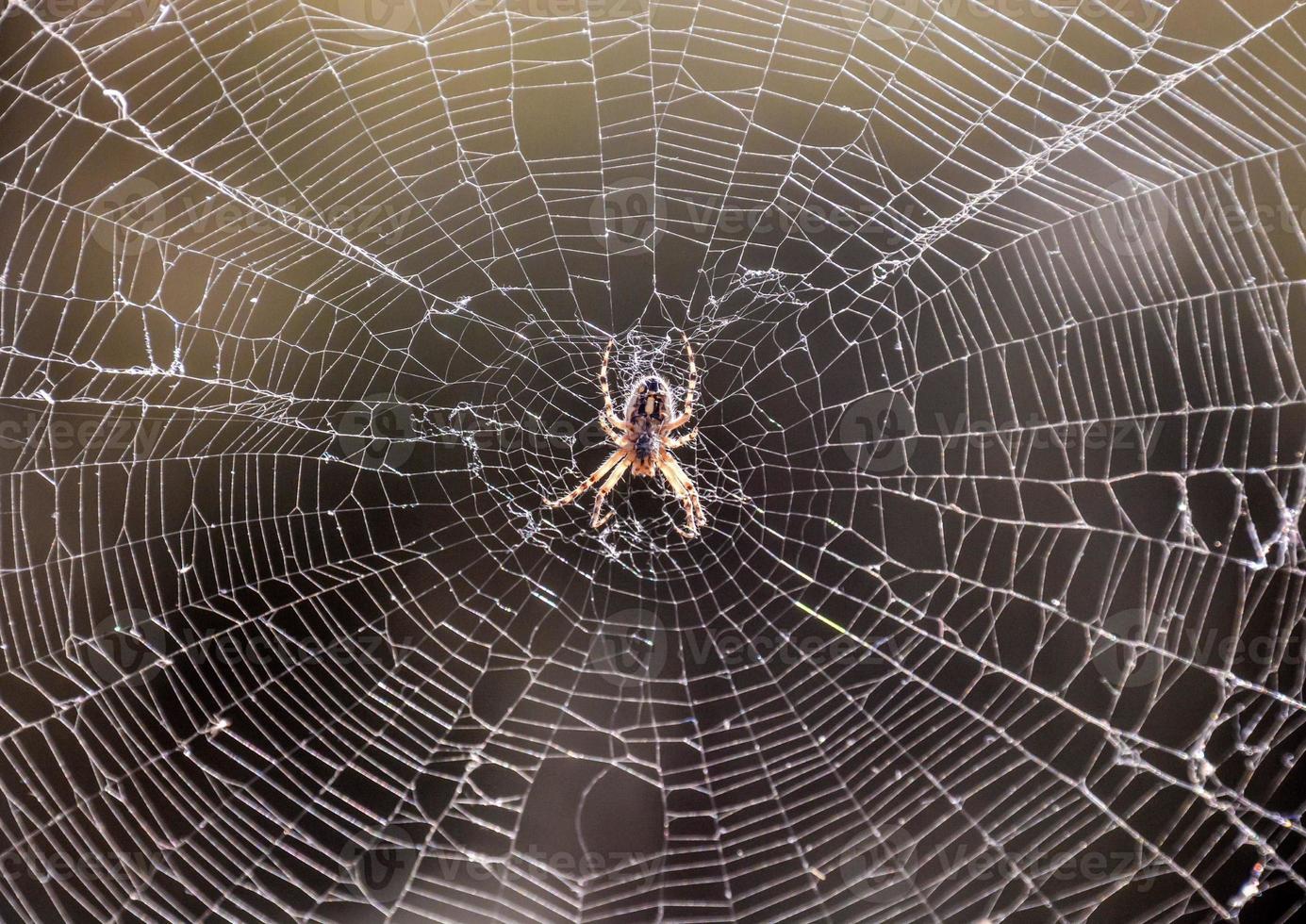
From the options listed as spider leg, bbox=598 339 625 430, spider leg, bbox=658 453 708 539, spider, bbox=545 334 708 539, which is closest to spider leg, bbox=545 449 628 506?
spider, bbox=545 334 708 539

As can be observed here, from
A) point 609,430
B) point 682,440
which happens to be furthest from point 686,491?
point 609,430

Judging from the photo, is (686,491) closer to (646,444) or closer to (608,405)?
(646,444)

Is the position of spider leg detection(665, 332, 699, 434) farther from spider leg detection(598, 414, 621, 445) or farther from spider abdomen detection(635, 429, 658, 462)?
spider leg detection(598, 414, 621, 445)

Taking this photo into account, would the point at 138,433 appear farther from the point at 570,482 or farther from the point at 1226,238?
the point at 1226,238

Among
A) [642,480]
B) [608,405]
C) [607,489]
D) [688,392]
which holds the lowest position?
[642,480]

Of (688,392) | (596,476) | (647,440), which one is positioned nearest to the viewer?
(688,392)

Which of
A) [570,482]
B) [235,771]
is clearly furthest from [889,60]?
[235,771]

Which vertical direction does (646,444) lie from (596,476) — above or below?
above

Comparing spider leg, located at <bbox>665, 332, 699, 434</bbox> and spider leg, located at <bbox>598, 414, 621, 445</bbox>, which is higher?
spider leg, located at <bbox>665, 332, 699, 434</bbox>
